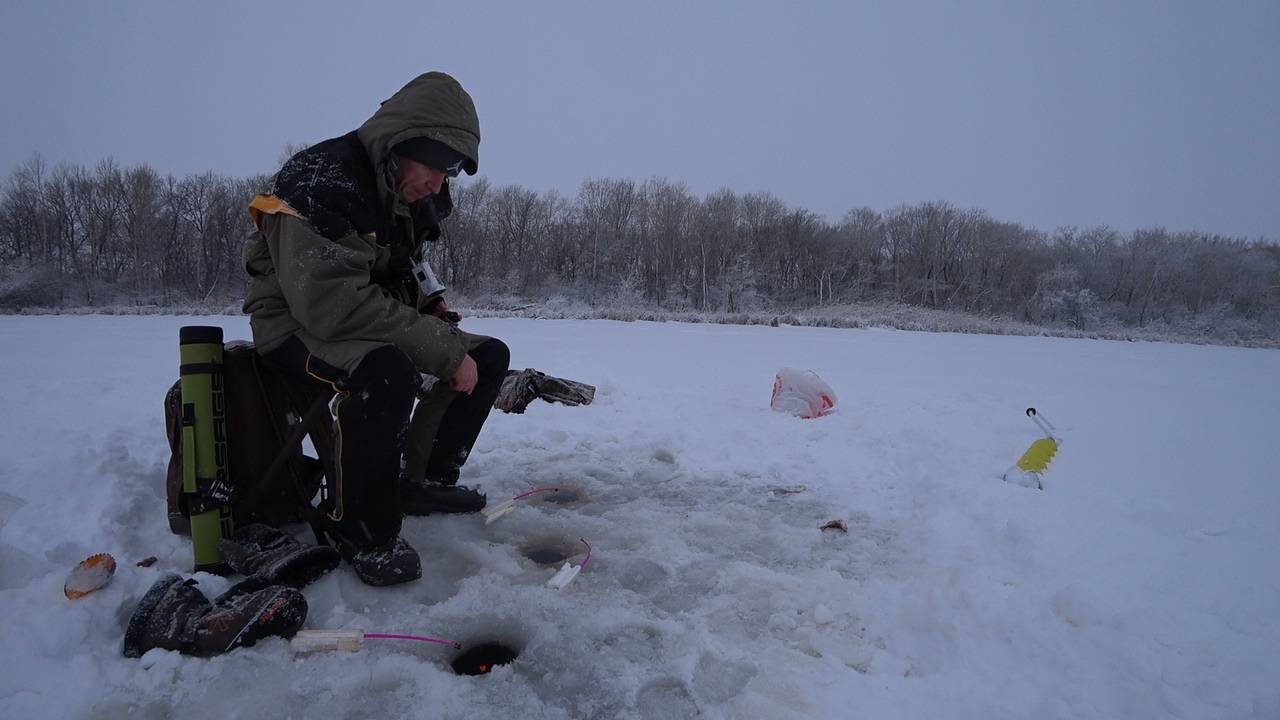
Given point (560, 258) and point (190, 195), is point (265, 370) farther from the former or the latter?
point (190, 195)

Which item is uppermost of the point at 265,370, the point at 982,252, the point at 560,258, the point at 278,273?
the point at 982,252

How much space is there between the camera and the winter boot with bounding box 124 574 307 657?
5.46 ft

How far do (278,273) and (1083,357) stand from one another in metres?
15.5

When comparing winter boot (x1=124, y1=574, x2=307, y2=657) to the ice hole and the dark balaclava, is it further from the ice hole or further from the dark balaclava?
the dark balaclava

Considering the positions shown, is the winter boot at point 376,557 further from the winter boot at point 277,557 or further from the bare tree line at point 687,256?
the bare tree line at point 687,256

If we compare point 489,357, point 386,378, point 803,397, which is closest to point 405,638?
point 386,378

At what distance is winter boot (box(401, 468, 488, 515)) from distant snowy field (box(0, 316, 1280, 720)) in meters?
0.08

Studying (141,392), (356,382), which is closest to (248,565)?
(356,382)

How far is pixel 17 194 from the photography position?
113 ft

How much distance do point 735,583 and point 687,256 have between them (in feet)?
136

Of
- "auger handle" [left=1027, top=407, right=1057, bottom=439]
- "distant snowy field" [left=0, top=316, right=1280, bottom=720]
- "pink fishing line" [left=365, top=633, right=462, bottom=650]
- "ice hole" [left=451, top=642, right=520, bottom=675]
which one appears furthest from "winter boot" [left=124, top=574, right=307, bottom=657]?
"auger handle" [left=1027, top=407, right=1057, bottom=439]

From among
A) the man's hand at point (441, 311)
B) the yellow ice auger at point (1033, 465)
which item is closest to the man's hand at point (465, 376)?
the man's hand at point (441, 311)

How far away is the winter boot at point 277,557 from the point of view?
1.98 meters

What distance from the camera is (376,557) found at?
213cm
